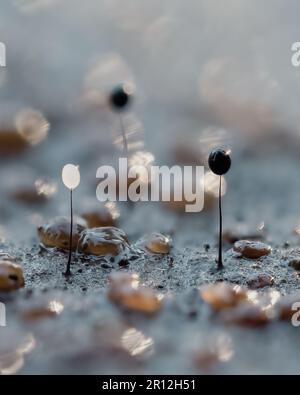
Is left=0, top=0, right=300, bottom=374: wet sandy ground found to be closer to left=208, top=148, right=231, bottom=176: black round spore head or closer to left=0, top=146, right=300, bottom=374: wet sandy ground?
left=0, top=146, right=300, bottom=374: wet sandy ground

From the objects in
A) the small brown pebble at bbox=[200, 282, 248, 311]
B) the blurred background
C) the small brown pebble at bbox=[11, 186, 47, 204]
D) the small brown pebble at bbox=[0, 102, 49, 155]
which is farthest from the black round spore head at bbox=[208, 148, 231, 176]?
the small brown pebble at bbox=[0, 102, 49, 155]

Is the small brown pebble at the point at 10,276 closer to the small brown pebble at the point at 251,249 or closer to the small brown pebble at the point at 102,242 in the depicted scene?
the small brown pebble at the point at 102,242

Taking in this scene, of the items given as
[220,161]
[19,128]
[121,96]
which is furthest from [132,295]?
[19,128]

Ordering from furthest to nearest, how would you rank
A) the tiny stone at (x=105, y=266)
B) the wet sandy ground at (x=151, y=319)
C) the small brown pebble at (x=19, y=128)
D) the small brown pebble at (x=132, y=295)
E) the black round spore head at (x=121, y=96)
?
the small brown pebble at (x=19, y=128) → the black round spore head at (x=121, y=96) → the tiny stone at (x=105, y=266) → the small brown pebble at (x=132, y=295) → the wet sandy ground at (x=151, y=319)

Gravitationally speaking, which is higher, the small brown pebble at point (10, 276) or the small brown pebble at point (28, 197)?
the small brown pebble at point (28, 197)

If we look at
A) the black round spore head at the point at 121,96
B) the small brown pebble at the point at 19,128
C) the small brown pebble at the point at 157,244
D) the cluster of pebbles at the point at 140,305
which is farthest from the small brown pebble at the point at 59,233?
the small brown pebble at the point at 19,128

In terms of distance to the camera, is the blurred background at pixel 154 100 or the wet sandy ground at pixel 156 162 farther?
the blurred background at pixel 154 100

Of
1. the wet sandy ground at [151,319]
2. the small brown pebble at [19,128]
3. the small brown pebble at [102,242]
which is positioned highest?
the small brown pebble at [19,128]
